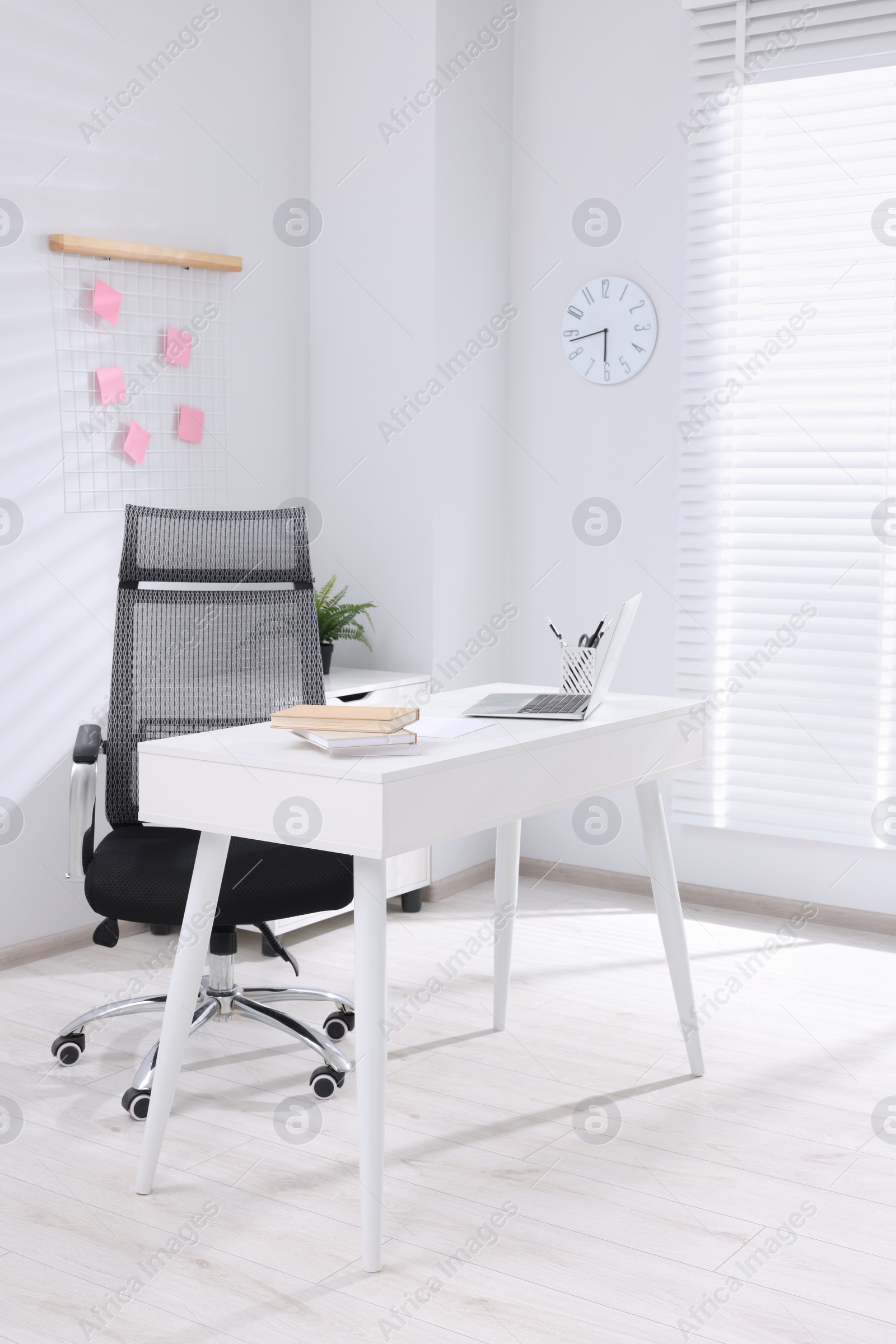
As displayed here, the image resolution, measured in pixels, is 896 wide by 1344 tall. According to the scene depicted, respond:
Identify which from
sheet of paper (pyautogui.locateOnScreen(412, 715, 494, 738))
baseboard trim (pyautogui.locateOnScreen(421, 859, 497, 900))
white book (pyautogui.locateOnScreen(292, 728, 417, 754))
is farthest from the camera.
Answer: baseboard trim (pyautogui.locateOnScreen(421, 859, 497, 900))

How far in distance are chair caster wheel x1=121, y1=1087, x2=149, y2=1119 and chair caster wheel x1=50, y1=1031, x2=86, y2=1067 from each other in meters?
0.30

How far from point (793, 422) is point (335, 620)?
1462 millimetres

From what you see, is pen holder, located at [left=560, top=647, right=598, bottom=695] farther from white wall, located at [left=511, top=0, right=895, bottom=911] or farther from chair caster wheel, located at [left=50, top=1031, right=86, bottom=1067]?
white wall, located at [left=511, top=0, right=895, bottom=911]

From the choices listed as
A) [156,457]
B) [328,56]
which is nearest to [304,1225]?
[156,457]

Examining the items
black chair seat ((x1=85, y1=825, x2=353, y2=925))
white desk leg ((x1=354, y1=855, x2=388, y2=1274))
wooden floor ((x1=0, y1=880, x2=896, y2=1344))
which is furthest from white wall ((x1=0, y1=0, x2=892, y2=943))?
white desk leg ((x1=354, y1=855, x2=388, y2=1274))

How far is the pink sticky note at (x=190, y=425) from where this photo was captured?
3855mm

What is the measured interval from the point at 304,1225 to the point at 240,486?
246 centimetres

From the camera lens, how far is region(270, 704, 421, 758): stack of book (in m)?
2.11

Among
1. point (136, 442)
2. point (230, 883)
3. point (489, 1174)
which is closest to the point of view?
point (489, 1174)

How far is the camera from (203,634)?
2.88m

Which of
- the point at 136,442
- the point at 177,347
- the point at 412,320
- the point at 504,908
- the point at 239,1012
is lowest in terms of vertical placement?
the point at 239,1012

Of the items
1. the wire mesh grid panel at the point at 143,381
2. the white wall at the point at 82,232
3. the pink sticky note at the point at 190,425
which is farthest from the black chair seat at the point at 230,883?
the pink sticky note at the point at 190,425

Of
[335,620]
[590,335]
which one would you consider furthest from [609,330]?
[335,620]

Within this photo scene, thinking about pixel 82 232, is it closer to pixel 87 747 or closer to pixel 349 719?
pixel 87 747
